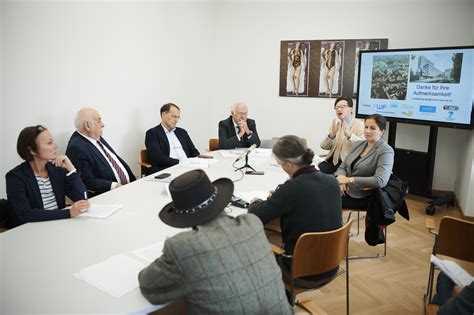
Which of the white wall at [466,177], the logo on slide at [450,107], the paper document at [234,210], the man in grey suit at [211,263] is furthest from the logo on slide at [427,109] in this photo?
the man in grey suit at [211,263]

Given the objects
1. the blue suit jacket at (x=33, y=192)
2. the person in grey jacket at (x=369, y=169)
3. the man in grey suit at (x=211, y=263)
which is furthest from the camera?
the person in grey jacket at (x=369, y=169)

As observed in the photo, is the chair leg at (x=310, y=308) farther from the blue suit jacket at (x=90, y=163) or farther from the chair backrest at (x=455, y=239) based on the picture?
the blue suit jacket at (x=90, y=163)

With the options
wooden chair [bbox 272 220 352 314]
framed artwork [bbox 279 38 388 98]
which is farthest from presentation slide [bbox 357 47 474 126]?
wooden chair [bbox 272 220 352 314]

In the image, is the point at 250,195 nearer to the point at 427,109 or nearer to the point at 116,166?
the point at 116,166

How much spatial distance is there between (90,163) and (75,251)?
1.69 metres

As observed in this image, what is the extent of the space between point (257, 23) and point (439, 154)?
125 inches

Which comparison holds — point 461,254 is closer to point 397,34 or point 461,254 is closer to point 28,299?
point 28,299

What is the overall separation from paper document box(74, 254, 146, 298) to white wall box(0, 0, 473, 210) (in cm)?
221

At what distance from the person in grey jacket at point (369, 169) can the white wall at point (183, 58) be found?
88.5 inches

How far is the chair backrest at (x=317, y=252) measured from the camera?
6.33 ft

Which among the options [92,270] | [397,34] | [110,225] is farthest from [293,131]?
[92,270]

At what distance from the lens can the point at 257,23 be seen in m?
5.83

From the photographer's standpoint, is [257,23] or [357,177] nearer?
[357,177]

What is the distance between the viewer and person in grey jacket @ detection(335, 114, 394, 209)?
10.4 feet
